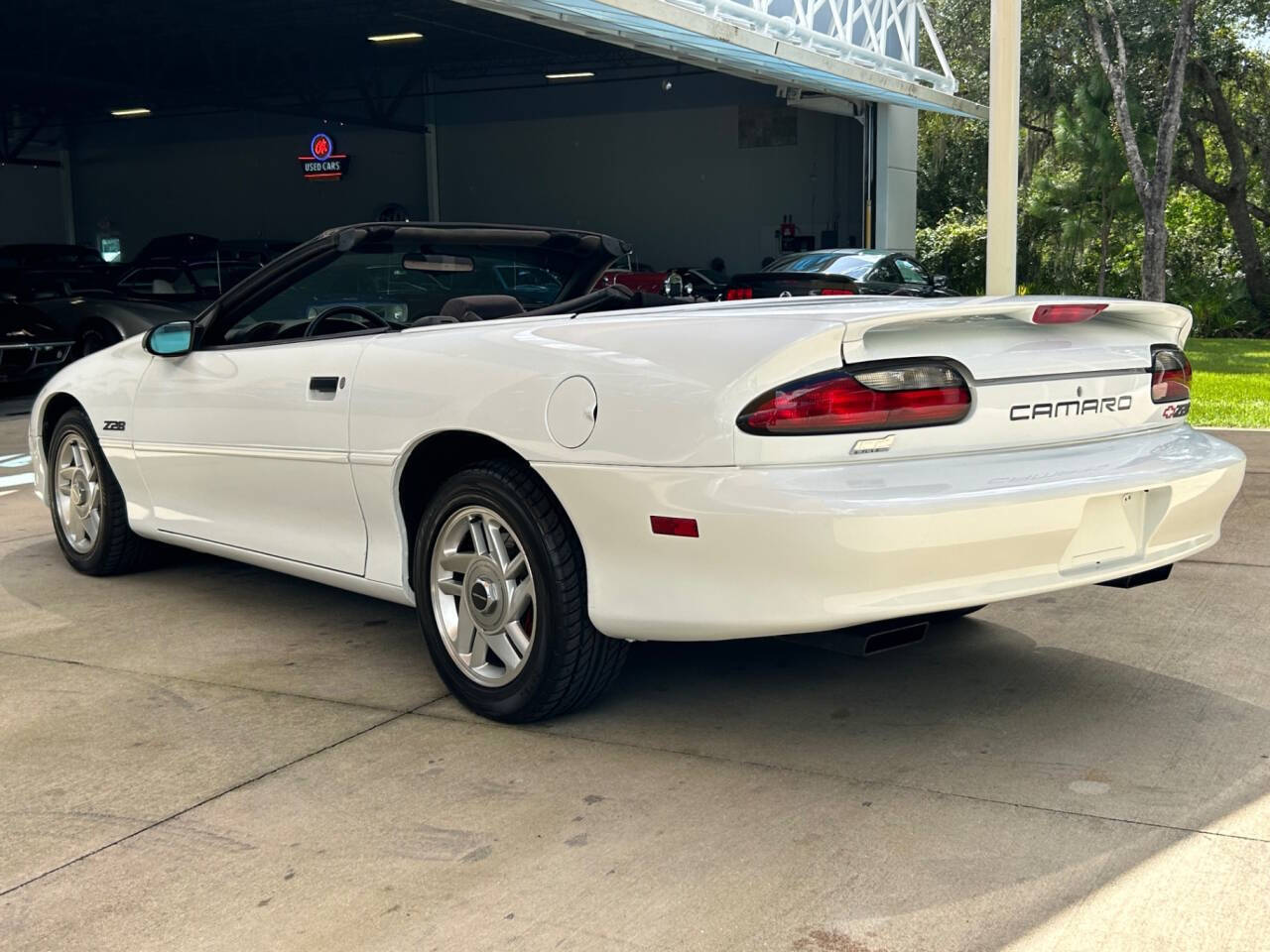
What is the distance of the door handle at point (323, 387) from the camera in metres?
4.26

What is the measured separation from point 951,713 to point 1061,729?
31cm

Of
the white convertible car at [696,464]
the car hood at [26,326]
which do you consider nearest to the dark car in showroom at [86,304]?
the car hood at [26,326]

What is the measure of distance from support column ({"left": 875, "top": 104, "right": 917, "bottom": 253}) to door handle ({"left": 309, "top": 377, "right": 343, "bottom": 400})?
22.3 meters

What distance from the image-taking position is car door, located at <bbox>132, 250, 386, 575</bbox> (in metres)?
4.30

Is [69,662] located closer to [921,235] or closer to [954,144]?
[921,235]

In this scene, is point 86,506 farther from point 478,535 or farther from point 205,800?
point 205,800

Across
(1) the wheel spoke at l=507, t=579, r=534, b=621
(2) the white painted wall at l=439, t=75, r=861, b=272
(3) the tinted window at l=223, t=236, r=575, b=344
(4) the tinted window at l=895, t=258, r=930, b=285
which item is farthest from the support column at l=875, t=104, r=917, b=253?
(1) the wheel spoke at l=507, t=579, r=534, b=621

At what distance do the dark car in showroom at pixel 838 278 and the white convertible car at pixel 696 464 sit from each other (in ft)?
37.3

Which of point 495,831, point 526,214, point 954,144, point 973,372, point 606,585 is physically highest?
point 954,144

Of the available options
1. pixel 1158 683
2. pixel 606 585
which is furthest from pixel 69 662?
pixel 1158 683

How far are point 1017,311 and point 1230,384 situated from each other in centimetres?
1221

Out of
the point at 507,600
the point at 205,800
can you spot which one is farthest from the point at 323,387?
the point at 205,800

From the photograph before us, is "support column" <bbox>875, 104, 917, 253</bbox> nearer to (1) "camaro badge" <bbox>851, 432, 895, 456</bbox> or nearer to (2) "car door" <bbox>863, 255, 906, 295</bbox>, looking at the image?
(2) "car door" <bbox>863, 255, 906, 295</bbox>

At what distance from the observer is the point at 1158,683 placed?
13.5ft
